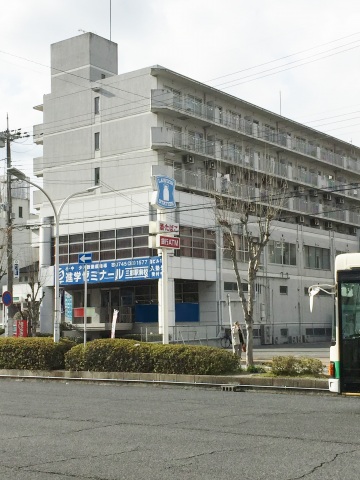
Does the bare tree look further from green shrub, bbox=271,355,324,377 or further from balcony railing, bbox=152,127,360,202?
green shrub, bbox=271,355,324,377

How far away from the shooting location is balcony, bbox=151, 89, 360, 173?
151ft

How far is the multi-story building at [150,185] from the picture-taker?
45.2 meters

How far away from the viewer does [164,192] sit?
25500 millimetres

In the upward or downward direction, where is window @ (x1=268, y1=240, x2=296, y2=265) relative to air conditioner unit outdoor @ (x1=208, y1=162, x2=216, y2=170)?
downward

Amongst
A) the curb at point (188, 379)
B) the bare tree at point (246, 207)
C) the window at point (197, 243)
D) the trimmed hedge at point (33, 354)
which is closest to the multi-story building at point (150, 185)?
the window at point (197, 243)

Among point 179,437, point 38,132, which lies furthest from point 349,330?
point 38,132

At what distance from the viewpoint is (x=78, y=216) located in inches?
1855

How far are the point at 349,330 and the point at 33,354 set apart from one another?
13686 millimetres

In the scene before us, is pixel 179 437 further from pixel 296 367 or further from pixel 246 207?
pixel 246 207

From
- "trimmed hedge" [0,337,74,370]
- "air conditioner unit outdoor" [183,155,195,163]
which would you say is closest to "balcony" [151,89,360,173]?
"air conditioner unit outdoor" [183,155,195,163]

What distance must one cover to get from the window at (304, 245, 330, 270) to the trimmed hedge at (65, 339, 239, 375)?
117 ft

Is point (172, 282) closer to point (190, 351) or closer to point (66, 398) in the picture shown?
point (190, 351)

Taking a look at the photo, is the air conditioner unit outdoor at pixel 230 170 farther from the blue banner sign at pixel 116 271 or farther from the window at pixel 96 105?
the blue banner sign at pixel 116 271

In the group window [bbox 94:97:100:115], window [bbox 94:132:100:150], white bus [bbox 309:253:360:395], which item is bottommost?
white bus [bbox 309:253:360:395]
